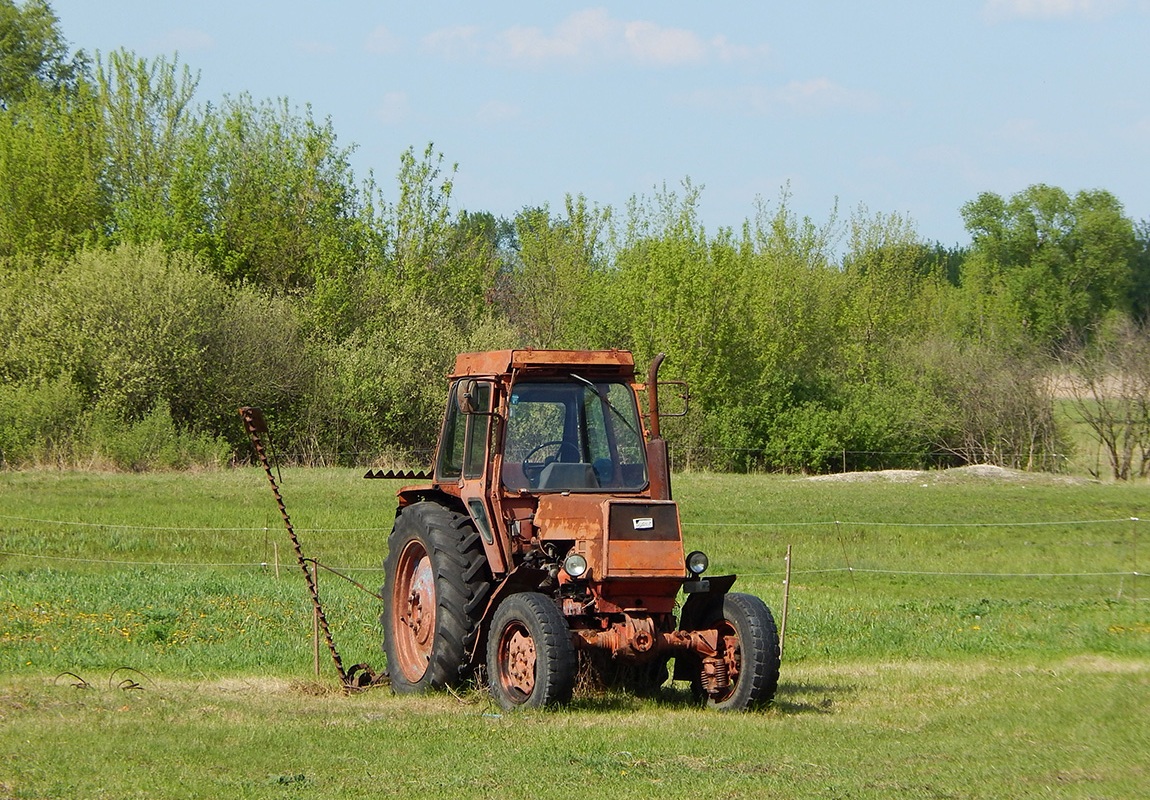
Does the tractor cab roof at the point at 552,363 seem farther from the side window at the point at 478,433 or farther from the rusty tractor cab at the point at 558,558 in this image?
the side window at the point at 478,433

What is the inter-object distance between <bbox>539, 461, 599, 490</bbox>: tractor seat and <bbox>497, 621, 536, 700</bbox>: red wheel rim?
1222mm

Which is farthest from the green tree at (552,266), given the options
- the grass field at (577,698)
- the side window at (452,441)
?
the side window at (452,441)

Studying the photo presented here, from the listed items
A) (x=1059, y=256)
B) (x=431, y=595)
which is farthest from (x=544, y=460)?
(x=1059, y=256)

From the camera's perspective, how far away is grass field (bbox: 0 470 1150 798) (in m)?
7.57

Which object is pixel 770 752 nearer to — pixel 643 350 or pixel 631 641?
pixel 631 641

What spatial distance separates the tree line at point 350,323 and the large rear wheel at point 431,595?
25716mm

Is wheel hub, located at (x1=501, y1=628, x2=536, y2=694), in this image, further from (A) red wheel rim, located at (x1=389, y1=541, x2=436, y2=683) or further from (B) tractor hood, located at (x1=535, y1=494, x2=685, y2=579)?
(A) red wheel rim, located at (x1=389, y1=541, x2=436, y2=683)

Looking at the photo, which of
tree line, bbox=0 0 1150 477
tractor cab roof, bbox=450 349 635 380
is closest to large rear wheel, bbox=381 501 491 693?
tractor cab roof, bbox=450 349 635 380

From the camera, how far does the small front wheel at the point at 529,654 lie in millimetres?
9258

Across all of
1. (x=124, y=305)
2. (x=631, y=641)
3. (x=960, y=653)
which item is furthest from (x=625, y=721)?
(x=124, y=305)

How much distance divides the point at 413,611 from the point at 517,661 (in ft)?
6.25

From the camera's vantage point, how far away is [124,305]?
3756 centimetres

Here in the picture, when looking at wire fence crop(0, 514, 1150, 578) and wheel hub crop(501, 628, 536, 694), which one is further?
wire fence crop(0, 514, 1150, 578)

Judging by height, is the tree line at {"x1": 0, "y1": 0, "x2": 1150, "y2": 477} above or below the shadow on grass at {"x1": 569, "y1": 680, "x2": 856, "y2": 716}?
above
